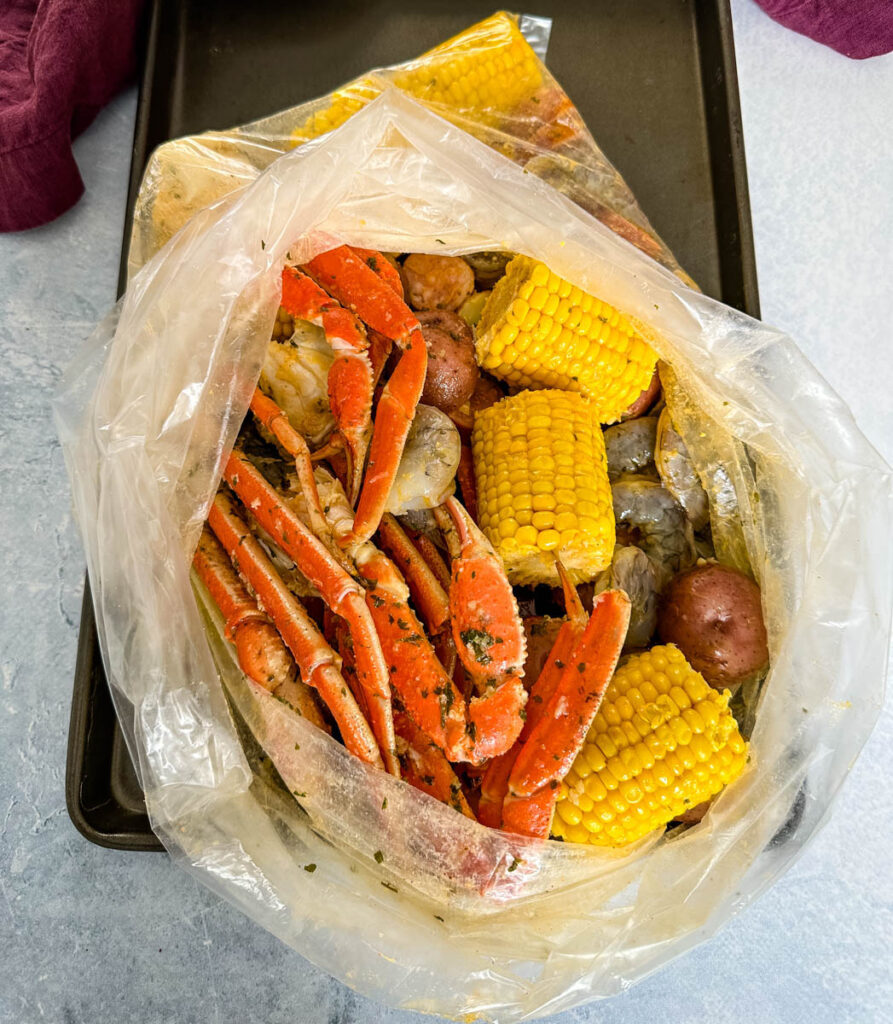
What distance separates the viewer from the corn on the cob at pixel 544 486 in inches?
30.5

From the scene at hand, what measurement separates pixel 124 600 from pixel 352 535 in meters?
0.23

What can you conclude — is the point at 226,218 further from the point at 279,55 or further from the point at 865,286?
the point at 865,286

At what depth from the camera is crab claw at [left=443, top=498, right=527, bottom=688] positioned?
2.38 ft

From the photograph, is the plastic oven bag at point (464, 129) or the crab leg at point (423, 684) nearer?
the crab leg at point (423, 684)

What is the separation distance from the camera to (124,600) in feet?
2.43

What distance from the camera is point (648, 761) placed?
2.39 feet

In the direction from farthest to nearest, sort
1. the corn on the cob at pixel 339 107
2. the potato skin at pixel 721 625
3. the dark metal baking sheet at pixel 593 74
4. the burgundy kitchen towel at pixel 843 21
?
the burgundy kitchen towel at pixel 843 21 < the dark metal baking sheet at pixel 593 74 < the corn on the cob at pixel 339 107 < the potato skin at pixel 721 625

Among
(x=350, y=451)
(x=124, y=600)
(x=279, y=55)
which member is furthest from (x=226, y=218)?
(x=279, y=55)

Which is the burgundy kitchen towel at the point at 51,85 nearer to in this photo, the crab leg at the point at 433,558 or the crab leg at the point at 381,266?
the crab leg at the point at 381,266

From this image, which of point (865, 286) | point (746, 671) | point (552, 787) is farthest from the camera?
point (865, 286)

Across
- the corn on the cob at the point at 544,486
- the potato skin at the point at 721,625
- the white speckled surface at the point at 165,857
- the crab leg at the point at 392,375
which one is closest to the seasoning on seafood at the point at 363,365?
the crab leg at the point at 392,375

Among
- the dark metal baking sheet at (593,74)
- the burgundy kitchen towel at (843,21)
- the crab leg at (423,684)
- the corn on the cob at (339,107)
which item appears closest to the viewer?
the crab leg at (423,684)

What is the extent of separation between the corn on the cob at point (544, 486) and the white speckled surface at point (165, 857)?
11.5 inches

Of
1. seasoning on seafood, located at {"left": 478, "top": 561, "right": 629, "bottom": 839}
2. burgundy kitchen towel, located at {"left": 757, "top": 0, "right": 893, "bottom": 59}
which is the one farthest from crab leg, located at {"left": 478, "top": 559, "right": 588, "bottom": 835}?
burgundy kitchen towel, located at {"left": 757, "top": 0, "right": 893, "bottom": 59}
